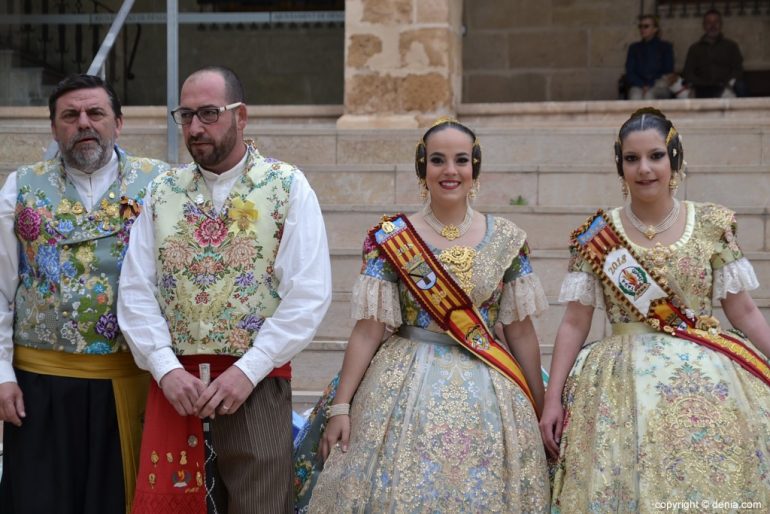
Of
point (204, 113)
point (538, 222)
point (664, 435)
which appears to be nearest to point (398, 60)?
point (538, 222)

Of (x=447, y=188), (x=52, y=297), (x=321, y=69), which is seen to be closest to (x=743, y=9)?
(x=321, y=69)

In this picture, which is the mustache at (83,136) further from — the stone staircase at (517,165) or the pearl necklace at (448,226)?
the stone staircase at (517,165)

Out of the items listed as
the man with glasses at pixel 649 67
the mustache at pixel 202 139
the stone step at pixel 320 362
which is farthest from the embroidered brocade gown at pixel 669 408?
the man with glasses at pixel 649 67

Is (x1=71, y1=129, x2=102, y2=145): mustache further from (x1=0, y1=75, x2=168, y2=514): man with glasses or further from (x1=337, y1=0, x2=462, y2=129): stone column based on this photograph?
(x1=337, y1=0, x2=462, y2=129): stone column

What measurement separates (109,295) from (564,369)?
141 cm

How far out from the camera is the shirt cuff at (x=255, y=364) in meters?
3.10

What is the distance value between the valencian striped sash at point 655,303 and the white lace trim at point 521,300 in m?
0.19

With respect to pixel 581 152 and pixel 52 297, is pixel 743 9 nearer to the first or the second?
pixel 581 152

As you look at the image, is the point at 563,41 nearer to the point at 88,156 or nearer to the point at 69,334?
the point at 88,156

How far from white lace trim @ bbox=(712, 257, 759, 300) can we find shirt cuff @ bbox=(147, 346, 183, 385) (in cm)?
→ 164

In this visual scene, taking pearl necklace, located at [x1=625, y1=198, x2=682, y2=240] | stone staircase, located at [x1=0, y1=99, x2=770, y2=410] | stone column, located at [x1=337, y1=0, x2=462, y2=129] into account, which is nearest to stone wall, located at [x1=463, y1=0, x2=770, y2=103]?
stone staircase, located at [x1=0, y1=99, x2=770, y2=410]

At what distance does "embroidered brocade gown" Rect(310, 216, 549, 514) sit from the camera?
10.4ft

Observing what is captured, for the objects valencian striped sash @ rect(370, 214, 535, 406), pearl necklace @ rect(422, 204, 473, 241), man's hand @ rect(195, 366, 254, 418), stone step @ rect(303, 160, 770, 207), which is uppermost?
stone step @ rect(303, 160, 770, 207)

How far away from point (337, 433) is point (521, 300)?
699mm
